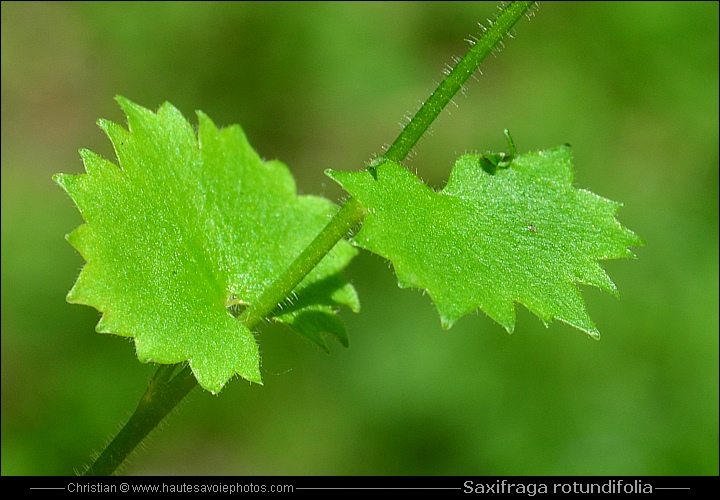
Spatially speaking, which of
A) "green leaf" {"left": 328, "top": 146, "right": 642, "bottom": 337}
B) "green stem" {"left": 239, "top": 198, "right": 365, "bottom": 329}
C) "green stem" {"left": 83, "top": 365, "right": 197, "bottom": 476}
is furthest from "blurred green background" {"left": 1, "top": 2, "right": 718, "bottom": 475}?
"green stem" {"left": 239, "top": 198, "right": 365, "bottom": 329}

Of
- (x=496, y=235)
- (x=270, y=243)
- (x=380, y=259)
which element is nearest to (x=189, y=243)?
(x=270, y=243)

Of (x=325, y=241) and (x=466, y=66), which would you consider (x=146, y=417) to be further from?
(x=466, y=66)

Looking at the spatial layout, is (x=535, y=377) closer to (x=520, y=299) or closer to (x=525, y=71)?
(x=525, y=71)

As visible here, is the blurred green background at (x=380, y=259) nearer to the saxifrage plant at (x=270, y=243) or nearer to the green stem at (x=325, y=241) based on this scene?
the saxifrage plant at (x=270, y=243)

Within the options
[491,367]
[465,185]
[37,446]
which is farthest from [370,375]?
[465,185]

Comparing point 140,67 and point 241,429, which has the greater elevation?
point 140,67

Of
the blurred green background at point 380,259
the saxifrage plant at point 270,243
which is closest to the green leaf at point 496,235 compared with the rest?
the saxifrage plant at point 270,243
